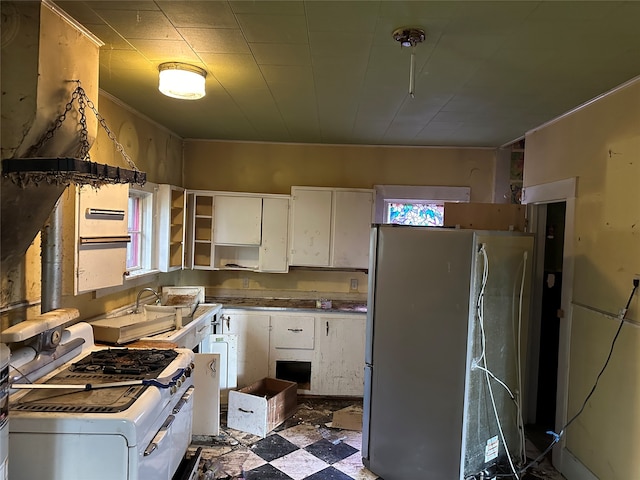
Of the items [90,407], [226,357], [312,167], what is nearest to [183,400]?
[90,407]

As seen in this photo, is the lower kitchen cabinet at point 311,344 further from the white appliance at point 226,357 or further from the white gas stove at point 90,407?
the white gas stove at point 90,407

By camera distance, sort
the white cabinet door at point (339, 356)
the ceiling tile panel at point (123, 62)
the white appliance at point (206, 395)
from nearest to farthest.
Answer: the ceiling tile panel at point (123, 62), the white appliance at point (206, 395), the white cabinet door at point (339, 356)

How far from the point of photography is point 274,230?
4203mm

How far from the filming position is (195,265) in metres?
4.22

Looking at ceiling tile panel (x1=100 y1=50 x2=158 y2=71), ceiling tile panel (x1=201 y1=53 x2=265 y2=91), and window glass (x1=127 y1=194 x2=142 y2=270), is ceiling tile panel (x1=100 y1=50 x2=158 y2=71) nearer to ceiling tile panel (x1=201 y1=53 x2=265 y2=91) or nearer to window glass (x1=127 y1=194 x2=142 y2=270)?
ceiling tile panel (x1=201 y1=53 x2=265 y2=91)

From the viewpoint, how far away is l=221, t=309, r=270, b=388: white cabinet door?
13.1 feet

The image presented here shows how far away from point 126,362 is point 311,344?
2.12 m

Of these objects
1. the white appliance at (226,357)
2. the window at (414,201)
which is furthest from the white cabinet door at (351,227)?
the white appliance at (226,357)

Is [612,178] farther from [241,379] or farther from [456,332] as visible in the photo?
[241,379]

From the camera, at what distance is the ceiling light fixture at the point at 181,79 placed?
7.58ft

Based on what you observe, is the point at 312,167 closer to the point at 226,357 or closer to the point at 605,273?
the point at 226,357

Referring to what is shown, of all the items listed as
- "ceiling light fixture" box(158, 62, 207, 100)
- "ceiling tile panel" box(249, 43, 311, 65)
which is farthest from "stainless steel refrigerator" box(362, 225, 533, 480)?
"ceiling light fixture" box(158, 62, 207, 100)

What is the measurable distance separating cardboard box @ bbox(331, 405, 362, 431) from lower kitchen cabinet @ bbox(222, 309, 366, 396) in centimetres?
33

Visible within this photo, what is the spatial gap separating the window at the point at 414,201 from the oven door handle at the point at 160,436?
299 centimetres
